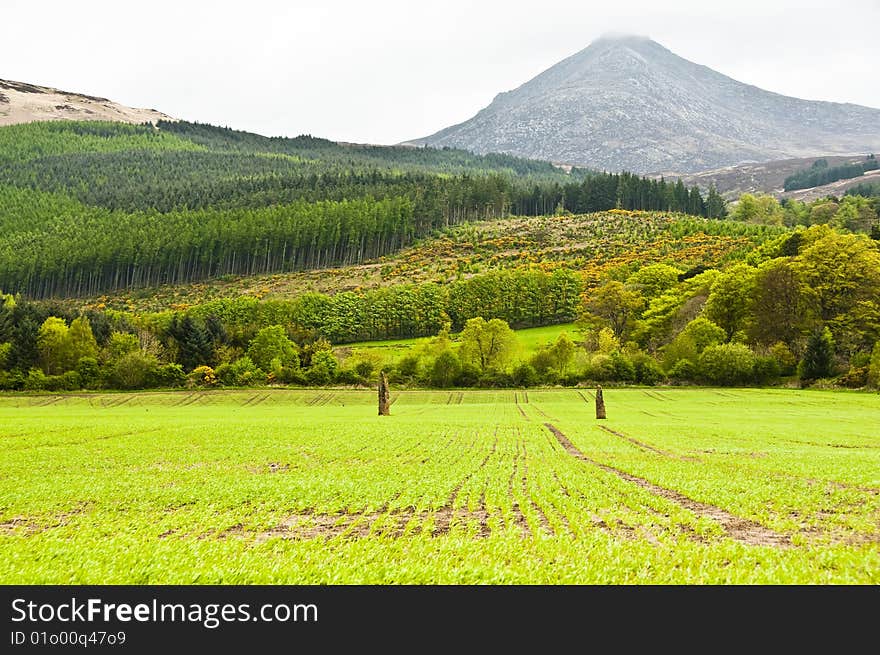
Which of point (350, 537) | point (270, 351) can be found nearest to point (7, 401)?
point (270, 351)

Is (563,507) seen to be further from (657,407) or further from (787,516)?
(657,407)

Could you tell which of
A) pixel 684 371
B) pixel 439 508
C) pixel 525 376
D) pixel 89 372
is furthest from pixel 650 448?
pixel 89 372

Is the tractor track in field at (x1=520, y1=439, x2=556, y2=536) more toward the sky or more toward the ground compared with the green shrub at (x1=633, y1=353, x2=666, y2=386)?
more toward the sky

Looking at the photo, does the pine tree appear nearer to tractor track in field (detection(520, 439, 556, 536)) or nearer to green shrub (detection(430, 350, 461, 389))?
green shrub (detection(430, 350, 461, 389))

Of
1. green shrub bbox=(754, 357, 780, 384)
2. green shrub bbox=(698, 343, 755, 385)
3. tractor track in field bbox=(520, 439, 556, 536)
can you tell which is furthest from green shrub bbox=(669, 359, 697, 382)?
tractor track in field bbox=(520, 439, 556, 536)

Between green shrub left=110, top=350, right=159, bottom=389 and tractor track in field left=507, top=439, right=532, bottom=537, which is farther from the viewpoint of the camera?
green shrub left=110, top=350, right=159, bottom=389

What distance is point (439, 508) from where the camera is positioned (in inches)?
646

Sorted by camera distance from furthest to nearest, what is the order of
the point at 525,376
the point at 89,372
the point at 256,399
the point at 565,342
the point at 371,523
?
the point at 565,342
the point at 89,372
the point at 525,376
the point at 256,399
the point at 371,523

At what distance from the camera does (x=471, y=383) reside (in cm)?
10419

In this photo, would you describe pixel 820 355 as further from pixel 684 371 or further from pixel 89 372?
pixel 89 372

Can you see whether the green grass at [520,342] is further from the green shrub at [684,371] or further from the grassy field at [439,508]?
the grassy field at [439,508]

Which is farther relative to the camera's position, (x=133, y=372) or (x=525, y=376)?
(x=525, y=376)

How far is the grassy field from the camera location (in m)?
10.4
